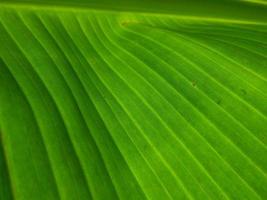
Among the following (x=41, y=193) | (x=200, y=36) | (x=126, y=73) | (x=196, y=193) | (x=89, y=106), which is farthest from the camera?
(x=200, y=36)

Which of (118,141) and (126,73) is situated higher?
(126,73)

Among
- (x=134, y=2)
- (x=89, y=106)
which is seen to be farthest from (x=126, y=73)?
(x=134, y=2)

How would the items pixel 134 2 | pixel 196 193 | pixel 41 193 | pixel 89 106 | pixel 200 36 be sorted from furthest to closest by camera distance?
1. pixel 134 2
2. pixel 200 36
3. pixel 89 106
4. pixel 196 193
5. pixel 41 193

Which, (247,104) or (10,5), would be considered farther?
(10,5)

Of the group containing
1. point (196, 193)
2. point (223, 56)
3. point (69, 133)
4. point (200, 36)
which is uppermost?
point (200, 36)

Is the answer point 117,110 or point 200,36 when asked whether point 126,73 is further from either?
point 200,36

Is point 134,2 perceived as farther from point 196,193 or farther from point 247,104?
point 196,193
